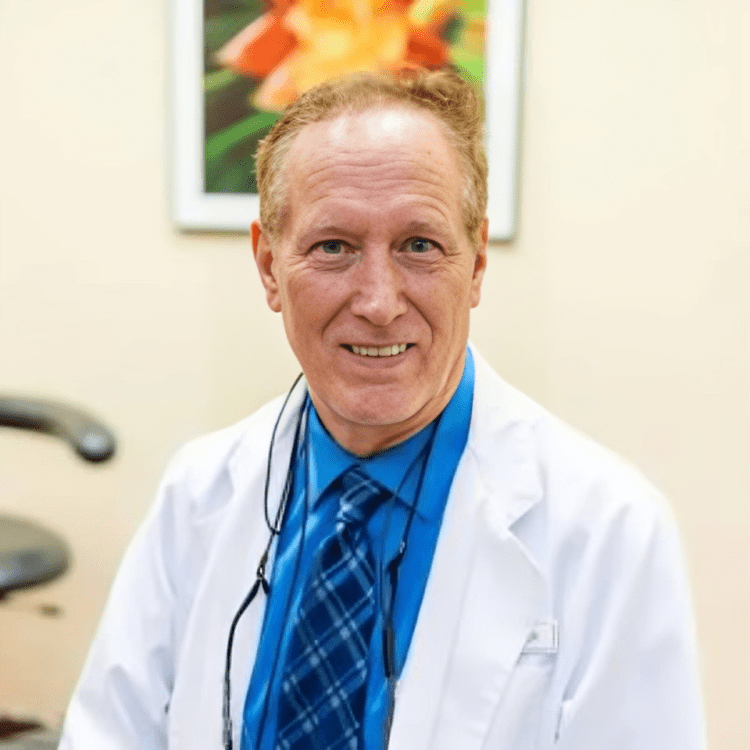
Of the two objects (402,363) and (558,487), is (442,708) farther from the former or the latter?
(402,363)

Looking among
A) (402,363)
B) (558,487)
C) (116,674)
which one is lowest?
(116,674)

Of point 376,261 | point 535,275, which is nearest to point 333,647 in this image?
point 376,261

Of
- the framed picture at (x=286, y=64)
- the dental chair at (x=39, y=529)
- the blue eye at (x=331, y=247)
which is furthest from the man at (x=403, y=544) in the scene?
the framed picture at (x=286, y=64)

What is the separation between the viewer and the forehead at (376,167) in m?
1.09

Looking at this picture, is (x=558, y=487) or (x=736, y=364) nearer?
(x=558, y=487)

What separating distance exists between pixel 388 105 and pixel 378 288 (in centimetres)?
23

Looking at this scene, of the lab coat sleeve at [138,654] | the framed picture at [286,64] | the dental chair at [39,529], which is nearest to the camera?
the lab coat sleeve at [138,654]

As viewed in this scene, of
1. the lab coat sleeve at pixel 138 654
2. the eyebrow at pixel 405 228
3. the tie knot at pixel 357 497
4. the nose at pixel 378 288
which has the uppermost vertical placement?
the eyebrow at pixel 405 228

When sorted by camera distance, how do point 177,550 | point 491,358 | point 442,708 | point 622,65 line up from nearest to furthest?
point 442,708
point 177,550
point 622,65
point 491,358

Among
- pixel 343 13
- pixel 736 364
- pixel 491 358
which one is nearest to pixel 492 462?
pixel 491 358

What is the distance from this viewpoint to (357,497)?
1.17m

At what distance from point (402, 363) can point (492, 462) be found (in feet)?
0.58

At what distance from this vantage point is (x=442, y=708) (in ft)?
3.48

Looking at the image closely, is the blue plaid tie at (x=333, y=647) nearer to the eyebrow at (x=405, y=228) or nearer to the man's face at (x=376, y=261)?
the man's face at (x=376, y=261)
